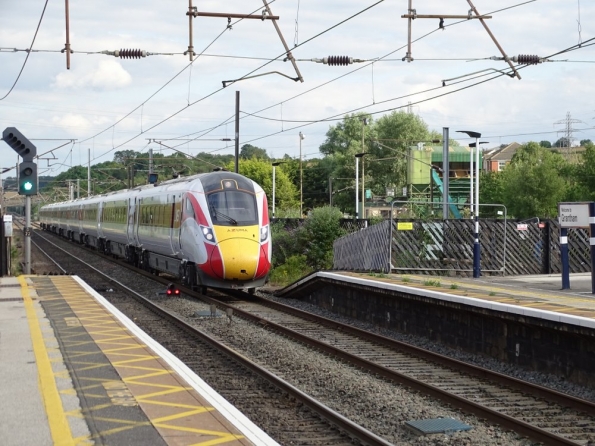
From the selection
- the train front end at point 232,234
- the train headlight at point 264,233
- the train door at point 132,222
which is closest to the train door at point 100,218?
the train door at point 132,222

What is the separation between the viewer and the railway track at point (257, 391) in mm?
9039

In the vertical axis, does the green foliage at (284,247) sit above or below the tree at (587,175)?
below

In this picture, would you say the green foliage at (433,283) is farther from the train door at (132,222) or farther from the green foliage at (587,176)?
the green foliage at (587,176)

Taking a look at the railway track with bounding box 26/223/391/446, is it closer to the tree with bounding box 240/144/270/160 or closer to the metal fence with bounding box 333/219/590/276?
the metal fence with bounding box 333/219/590/276

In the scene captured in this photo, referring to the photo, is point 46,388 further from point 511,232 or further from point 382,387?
point 511,232

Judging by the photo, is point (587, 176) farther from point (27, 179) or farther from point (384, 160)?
point (27, 179)

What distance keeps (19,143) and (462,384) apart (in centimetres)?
1557

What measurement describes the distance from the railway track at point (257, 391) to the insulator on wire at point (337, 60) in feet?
22.5

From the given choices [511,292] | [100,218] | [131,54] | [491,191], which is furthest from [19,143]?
[491,191]

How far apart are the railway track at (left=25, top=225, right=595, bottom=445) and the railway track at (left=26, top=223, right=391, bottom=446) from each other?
68.5 inches

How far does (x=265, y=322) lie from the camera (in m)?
18.2

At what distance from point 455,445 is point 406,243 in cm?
1519

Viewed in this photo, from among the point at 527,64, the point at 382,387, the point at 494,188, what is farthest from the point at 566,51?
the point at 494,188

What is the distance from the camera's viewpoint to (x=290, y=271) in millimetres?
30312
